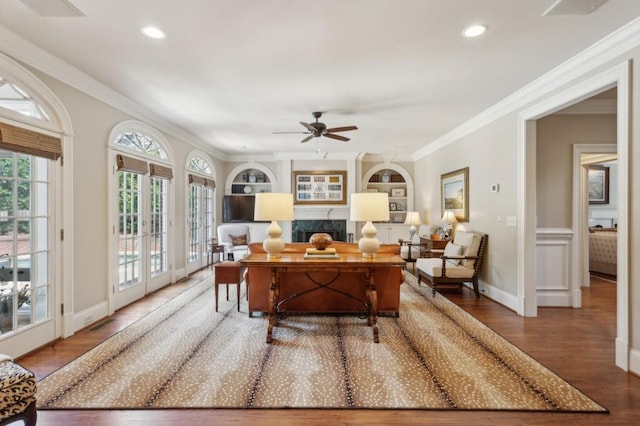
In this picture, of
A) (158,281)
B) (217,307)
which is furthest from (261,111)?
(158,281)

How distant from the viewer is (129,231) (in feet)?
13.8

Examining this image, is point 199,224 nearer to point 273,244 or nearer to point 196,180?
point 196,180

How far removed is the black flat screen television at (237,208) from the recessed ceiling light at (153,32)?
17.4 feet

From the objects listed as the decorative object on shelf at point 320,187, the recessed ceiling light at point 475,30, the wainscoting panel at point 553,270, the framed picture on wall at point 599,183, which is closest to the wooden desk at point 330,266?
the recessed ceiling light at point 475,30

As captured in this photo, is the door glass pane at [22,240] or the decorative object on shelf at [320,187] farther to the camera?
the decorative object on shelf at [320,187]

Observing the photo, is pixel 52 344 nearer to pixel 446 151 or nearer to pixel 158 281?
pixel 158 281

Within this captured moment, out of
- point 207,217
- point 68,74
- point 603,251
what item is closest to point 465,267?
point 603,251

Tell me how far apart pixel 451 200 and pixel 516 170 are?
78.4 inches

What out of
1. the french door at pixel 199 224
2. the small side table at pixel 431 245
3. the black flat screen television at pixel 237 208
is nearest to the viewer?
the small side table at pixel 431 245

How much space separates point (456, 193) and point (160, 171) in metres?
4.95

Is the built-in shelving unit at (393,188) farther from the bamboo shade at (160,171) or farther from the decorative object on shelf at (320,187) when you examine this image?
the bamboo shade at (160,171)

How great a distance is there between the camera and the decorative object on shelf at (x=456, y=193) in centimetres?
515

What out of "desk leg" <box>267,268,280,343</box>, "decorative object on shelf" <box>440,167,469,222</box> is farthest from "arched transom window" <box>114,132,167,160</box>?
"decorative object on shelf" <box>440,167,469,222</box>

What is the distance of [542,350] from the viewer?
278 cm
